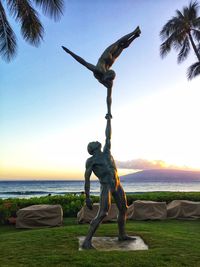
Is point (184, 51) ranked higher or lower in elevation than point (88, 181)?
higher

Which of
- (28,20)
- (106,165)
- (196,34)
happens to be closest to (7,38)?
(28,20)

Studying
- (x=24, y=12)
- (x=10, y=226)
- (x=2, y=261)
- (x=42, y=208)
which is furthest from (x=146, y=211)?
(x=24, y=12)

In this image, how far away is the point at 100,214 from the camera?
6.64 metres

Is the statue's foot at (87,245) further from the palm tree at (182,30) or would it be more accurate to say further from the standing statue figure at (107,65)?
the palm tree at (182,30)

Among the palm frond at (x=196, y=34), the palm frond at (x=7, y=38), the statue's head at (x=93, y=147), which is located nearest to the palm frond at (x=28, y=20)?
the palm frond at (x=7, y=38)

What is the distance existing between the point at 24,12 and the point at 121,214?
28.7 feet

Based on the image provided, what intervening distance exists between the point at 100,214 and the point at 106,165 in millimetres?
1007

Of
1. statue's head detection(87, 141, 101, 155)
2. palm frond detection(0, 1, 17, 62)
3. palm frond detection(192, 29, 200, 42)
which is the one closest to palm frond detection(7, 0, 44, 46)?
palm frond detection(0, 1, 17, 62)

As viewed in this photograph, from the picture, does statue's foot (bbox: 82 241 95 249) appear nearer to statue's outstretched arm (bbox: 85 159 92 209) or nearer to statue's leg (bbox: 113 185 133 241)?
statue's outstretched arm (bbox: 85 159 92 209)

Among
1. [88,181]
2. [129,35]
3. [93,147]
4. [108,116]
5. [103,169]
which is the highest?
[129,35]

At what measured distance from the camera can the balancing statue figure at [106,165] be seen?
22.0 feet

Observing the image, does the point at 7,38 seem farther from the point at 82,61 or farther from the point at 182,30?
the point at 182,30

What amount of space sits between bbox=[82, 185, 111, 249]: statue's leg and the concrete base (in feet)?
0.60

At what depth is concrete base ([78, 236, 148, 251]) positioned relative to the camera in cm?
647
